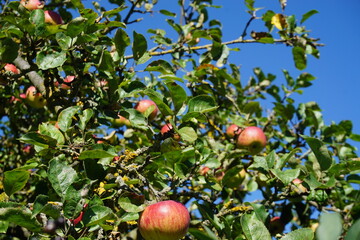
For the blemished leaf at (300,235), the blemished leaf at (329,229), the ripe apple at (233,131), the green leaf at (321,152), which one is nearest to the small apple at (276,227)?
the ripe apple at (233,131)

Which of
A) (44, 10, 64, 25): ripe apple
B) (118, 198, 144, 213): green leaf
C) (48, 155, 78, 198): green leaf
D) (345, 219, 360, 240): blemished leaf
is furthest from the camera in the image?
(44, 10, 64, 25): ripe apple

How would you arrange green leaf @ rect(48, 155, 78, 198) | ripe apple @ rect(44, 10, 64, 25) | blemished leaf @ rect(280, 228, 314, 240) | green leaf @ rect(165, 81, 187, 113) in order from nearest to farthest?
blemished leaf @ rect(280, 228, 314, 240) < green leaf @ rect(48, 155, 78, 198) < green leaf @ rect(165, 81, 187, 113) < ripe apple @ rect(44, 10, 64, 25)

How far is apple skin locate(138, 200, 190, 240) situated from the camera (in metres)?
1.33

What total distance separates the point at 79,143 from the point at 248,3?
1601 millimetres

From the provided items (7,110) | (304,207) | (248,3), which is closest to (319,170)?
(304,207)

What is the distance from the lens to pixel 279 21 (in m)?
2.55

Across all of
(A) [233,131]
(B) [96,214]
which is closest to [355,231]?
(B) [96,214]

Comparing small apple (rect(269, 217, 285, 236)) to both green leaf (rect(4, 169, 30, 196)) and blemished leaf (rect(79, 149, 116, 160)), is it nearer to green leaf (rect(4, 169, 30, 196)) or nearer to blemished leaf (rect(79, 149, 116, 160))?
blemished leaf (rect(79, 149, 116, 160))

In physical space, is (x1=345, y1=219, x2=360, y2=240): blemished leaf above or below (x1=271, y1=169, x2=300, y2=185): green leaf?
above

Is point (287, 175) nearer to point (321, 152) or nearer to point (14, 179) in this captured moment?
point (321, 152)

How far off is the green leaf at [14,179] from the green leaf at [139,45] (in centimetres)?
74

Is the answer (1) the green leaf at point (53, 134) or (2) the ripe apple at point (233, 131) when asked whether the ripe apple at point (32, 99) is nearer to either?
(1) the green leaf at point (53, 134)

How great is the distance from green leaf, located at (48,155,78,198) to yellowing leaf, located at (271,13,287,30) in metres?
1.85

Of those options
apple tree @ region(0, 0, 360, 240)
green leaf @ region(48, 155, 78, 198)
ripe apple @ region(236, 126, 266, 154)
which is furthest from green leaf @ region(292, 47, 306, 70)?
green leaf @ region(48, 155, 78, 198)
